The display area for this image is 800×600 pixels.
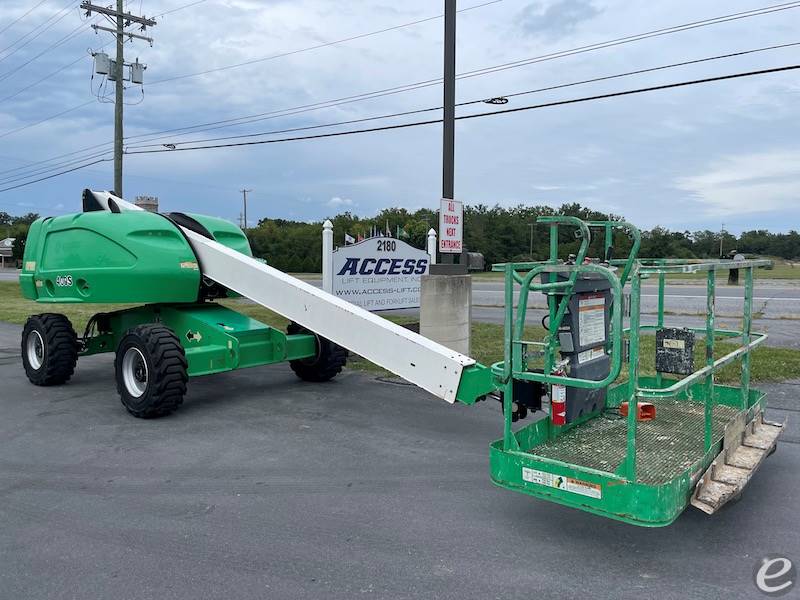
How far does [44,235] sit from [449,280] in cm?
551

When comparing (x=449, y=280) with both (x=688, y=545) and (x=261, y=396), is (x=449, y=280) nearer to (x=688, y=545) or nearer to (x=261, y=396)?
(x=261, y=396)

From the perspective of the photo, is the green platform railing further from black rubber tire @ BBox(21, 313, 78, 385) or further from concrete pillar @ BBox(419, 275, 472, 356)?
black rubber tire @ BBox(21, 313, 78, 385)

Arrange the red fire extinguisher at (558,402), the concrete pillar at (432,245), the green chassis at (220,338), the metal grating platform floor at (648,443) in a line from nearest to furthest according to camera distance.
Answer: the metal grating platform floor at (648,443), the red fire extinguisher at (558,402), the green chassis at (220,338), the concrete pillar at (432,245)

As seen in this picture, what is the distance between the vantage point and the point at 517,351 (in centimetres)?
416

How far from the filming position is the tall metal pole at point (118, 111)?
2272 centimetres

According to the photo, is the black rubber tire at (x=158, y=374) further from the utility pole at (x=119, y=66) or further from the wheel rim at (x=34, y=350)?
the utility pole at (x=119, y=66)

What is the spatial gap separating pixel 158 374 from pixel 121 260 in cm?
164

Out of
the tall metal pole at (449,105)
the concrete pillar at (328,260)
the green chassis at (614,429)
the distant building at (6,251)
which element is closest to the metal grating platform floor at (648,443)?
the green chassis at (614,429)

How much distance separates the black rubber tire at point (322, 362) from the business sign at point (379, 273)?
2.35 metres

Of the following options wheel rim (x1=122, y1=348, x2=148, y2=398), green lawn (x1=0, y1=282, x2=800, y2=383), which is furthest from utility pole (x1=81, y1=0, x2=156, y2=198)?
wheel rim (x1=122, y1=348, x2=148, y2=398)

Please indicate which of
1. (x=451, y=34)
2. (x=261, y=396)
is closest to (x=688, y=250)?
(x=451, y=34)

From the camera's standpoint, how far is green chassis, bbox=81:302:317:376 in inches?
290

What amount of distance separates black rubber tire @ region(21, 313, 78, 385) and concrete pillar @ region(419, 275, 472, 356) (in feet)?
15.7

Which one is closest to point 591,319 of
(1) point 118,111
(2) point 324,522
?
(2) point 324,522
